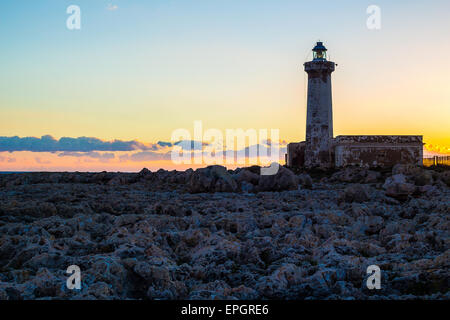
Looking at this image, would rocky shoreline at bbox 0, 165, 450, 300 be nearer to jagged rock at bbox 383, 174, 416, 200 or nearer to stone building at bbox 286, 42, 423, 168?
jagged rock at bbox 383, 174, 416, 200

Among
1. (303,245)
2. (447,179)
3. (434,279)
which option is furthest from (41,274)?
(447,179)

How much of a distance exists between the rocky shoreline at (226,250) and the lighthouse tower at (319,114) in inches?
789

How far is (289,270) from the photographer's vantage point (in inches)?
263

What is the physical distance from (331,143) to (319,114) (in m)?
2.13

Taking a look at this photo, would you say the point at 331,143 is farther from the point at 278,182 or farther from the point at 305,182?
the point at 278,182

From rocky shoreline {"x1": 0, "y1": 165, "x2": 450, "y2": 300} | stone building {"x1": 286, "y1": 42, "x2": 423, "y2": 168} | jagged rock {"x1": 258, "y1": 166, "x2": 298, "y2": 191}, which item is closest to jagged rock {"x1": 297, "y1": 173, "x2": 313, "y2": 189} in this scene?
jagged rock {"x1": 258, "y1": 166, "x2": 298, "y2": 191}

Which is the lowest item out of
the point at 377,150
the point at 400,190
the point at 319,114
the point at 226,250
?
the point at 226,250

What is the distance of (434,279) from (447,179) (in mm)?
13298

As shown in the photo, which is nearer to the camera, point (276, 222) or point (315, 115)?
point (276, 222)

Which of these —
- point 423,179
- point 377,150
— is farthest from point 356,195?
point 377,150

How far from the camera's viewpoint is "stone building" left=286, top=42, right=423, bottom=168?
32.8 m

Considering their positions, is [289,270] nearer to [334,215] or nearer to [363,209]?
[334,215]

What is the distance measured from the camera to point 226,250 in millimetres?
7695
